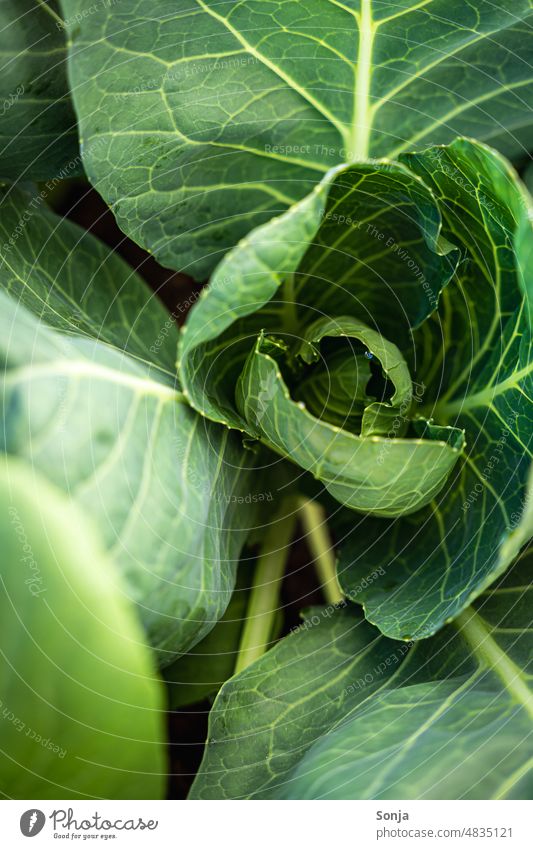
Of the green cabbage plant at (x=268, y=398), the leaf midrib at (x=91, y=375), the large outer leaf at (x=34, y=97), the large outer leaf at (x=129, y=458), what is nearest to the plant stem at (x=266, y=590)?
the green cabbage plant at (x=268, y=398)

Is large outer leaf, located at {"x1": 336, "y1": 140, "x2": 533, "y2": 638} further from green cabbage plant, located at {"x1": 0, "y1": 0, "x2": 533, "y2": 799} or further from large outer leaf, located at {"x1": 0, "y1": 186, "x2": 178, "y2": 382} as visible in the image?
large outer leaf, located at {"x1": 0, "y1": 186, "x2": 178, "y2": 382}

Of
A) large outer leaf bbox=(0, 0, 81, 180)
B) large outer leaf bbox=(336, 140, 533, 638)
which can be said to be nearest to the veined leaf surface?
large outer leaf bbox=(336, 140, 533, 638)

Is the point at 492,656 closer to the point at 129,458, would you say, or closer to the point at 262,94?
the point at 129,458

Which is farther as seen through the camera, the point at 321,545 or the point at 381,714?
the point at 321,545
